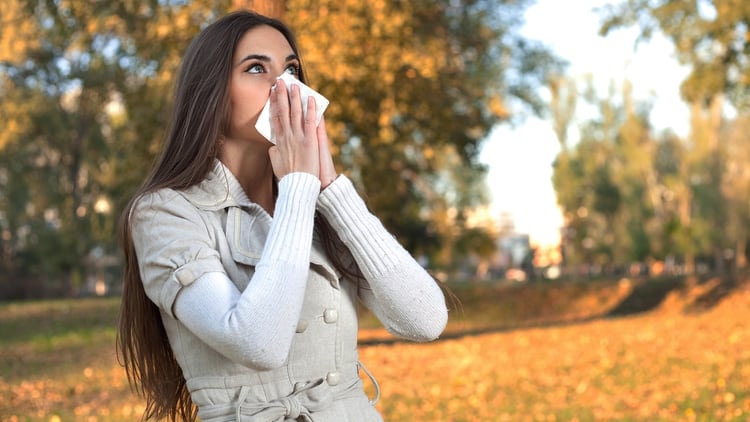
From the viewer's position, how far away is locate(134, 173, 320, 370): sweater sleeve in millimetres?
1774

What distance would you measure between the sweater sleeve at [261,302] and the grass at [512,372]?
663 cm

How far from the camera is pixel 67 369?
13.2 metres

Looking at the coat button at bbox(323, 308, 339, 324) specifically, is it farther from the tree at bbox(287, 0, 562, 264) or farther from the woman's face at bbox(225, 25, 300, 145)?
the tree at bbox(287, 0, 562, 264)

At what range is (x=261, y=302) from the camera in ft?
5.85

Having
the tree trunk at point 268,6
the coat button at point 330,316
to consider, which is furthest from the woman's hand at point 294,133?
the tree trunk at point 268,6

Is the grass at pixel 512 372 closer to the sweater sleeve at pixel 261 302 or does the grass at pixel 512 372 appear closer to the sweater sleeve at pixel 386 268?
the sweater sleeve at pixel 386 268

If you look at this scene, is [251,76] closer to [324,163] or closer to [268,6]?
[324,163]

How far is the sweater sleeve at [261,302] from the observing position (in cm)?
177

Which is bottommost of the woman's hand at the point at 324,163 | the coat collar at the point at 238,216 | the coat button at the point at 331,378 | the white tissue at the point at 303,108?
the coat button at the point at 331,378

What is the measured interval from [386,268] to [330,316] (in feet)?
0.54

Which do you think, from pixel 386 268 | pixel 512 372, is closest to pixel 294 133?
pixel 386 268

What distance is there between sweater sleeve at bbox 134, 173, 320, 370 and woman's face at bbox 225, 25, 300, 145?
0.98 feet

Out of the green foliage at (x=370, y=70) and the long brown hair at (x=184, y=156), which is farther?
the green foliage at (x=370, y=70)

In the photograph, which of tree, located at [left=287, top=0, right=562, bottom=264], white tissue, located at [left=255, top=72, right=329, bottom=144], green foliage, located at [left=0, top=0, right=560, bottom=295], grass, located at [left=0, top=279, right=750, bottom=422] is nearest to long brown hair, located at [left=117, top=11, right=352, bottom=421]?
white tissue, located at [left=255, top=72, right=329, bottom=144]
